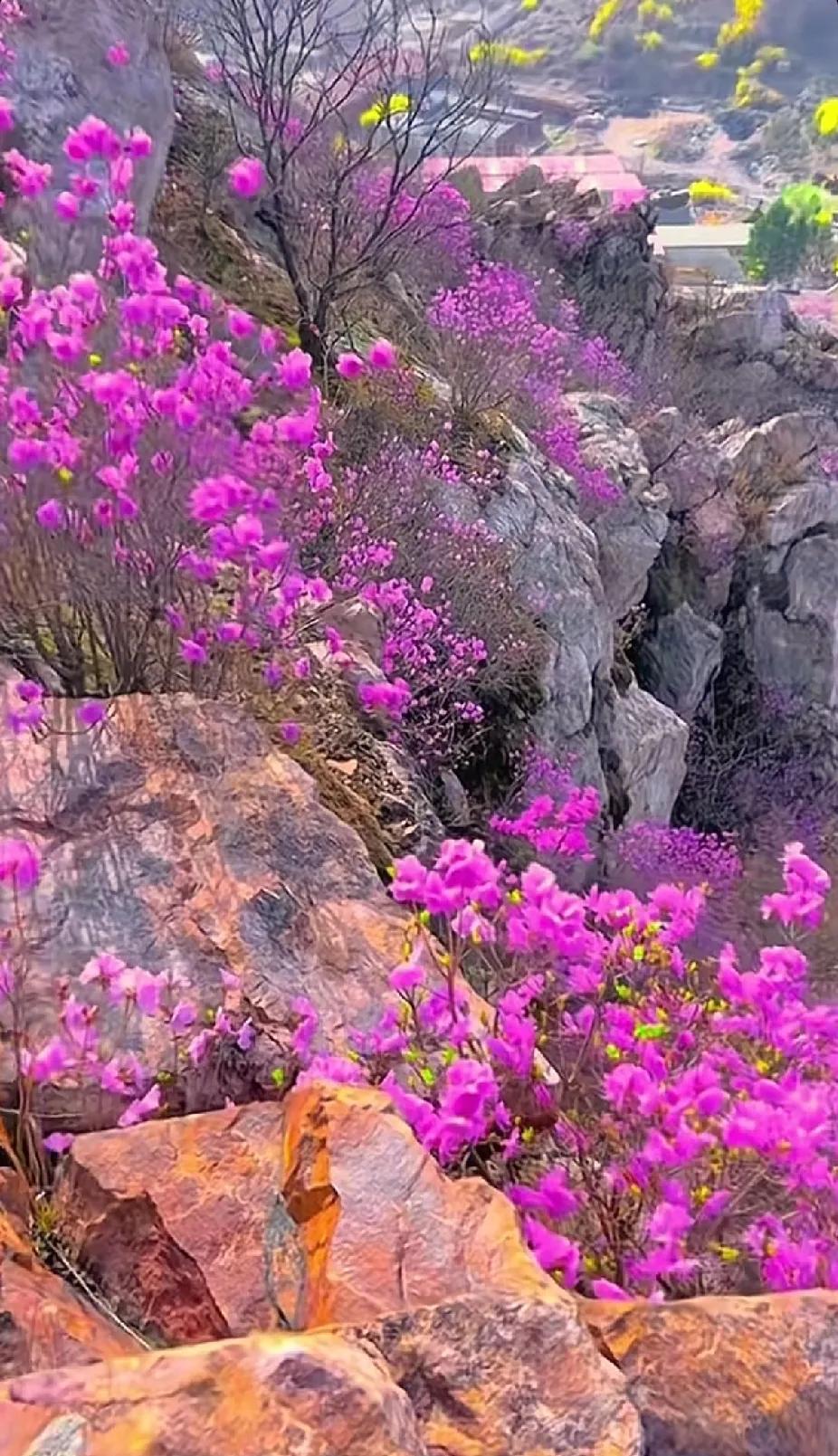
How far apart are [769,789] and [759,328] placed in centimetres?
1040

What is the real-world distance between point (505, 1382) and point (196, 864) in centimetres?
201

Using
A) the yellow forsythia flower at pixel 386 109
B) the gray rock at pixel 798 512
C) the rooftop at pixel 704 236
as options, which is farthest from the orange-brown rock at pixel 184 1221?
the rooftop at pixel 704 236

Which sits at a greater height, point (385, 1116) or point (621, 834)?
point (385, 1116)

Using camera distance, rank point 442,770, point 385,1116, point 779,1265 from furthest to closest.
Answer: point 442,770 < point 779,1265 < point 385,1116

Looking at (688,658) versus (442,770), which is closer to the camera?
(442,770)

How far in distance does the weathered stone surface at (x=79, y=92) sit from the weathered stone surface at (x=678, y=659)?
5.72 m

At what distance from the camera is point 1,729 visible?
12.0 feet

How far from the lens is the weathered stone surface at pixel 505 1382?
5.49 feet

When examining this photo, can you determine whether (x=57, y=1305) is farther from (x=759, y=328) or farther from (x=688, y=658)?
(x=759, y=328)

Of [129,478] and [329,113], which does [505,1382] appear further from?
[329,113]

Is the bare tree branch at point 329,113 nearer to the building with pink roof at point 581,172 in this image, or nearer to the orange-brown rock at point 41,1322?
the orange-brown rock at point 41,1322

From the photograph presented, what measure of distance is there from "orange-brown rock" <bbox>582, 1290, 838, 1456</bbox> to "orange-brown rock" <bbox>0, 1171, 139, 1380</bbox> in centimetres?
88

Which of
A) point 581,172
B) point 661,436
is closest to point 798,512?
point 661,436

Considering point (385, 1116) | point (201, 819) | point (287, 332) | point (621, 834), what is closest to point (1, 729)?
point (201, 819)
